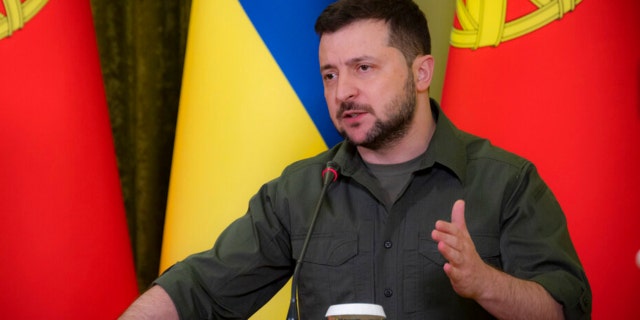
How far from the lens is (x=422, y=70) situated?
85.0 inches

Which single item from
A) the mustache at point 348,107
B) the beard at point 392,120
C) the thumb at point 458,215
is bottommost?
the thumb at point 458,215

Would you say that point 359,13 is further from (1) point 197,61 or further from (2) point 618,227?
(2) point 618,227

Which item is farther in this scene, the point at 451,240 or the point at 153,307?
the point at 153,307

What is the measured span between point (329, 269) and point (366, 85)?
42 cm

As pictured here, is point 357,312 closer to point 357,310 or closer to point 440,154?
point 357,310

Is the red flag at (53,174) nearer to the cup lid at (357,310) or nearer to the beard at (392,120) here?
the beard at (392,120)

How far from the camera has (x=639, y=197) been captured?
206cm

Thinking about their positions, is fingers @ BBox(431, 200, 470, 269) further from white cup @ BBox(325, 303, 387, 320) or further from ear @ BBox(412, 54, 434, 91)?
ear @ BBox(412, 54, 434, 91)

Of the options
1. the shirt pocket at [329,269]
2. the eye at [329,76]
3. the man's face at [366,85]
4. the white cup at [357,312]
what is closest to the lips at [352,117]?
the man's face at [366,85]

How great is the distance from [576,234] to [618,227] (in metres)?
0.11

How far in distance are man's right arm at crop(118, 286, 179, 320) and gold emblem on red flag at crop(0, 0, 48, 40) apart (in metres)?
0.84

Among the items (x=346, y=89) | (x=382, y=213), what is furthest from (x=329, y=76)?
(x=382, y=213)

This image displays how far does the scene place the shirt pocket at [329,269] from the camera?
78.4 inches

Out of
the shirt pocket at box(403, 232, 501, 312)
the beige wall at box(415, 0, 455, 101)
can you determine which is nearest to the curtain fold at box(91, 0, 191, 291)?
the beige wall at box(415, 0, 455, 101)
